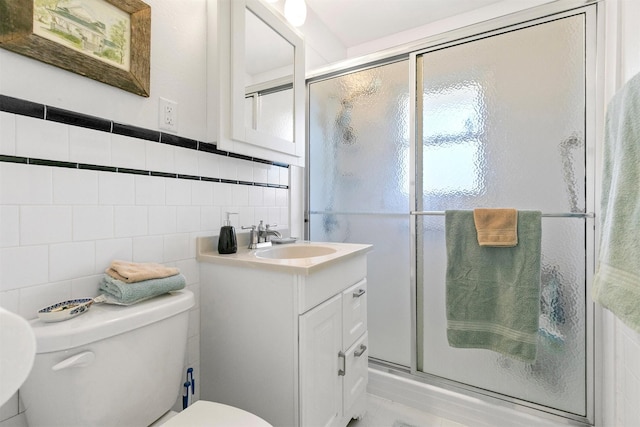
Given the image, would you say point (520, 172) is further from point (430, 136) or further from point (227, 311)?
point (227, 311)

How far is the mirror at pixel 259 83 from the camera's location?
48.3 inches

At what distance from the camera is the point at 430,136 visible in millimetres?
1591

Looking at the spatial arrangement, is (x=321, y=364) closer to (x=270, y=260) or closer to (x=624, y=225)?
(x=270, y=260)

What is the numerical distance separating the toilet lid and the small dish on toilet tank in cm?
36

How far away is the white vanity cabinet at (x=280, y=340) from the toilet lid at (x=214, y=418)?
0.21 meters

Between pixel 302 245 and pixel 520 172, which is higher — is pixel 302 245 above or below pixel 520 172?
below

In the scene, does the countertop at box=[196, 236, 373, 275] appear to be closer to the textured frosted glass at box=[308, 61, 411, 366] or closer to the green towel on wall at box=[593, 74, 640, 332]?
the textured frosted glass at box=[308, 61, 411, 366]

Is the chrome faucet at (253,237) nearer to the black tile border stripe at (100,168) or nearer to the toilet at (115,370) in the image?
the black tile border stripe at (100,168)

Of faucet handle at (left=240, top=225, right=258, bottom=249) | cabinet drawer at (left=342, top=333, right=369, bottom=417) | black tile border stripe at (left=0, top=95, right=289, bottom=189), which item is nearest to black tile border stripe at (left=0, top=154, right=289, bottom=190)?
black tile border stripe at (left=0, top=95, right=289, bottom=189)

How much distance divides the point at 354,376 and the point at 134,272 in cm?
100

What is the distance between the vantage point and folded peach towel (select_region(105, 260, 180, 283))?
0.83m

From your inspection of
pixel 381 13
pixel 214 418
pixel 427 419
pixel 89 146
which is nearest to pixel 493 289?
pixel 427 419

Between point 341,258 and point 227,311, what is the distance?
478 mm

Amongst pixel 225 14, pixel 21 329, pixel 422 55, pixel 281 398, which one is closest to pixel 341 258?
pixel 281 398
